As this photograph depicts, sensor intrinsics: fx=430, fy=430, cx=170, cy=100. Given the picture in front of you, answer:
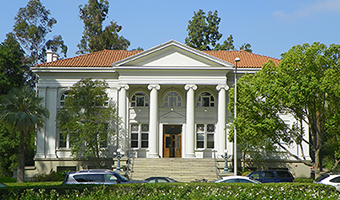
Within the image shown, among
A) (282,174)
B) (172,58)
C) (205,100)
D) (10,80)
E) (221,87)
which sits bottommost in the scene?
(282,174)

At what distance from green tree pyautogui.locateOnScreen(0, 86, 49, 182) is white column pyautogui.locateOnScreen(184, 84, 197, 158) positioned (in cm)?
1162

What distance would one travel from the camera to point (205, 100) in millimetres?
38531

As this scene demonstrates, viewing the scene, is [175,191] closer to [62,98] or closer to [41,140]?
[41,140]

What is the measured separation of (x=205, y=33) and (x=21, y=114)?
3517 centimetres

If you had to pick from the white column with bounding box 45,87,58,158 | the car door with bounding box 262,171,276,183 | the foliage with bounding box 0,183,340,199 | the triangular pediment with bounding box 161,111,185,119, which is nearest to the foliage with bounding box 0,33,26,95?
the white column with bounding box 45,87,58,158

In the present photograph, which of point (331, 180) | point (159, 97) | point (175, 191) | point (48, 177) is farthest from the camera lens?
point (159, 97)

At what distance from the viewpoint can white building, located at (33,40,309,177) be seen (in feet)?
118

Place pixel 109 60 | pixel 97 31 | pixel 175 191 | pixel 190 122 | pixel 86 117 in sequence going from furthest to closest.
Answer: pixel 97 31 → pixel 109 60 → pixel 190 122 → pixel 86 117 → pixel 175 191

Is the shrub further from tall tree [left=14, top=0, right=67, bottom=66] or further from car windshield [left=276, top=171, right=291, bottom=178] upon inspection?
tall tree [left=14, top=0, right=67, bottom=66]

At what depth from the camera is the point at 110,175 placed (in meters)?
21.8

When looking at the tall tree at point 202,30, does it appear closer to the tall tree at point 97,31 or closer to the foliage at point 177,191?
the tall tree at point 97,31

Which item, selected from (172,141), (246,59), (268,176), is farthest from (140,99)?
(268,176)

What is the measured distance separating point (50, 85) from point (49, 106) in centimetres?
184

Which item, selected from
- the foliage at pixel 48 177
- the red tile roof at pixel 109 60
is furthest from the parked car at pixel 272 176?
the foliage at pixel 48 177
